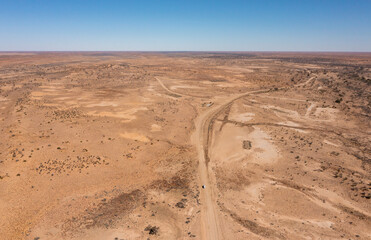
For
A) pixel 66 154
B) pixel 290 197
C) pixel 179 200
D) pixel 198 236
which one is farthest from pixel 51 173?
pixel 290 197

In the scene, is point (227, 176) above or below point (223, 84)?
below

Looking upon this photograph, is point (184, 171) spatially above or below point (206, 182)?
above

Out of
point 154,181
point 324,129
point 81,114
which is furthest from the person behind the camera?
point 81,114

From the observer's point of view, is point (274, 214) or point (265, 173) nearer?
point (274, 214)

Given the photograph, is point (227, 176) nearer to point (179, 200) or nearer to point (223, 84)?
point (179, 200)

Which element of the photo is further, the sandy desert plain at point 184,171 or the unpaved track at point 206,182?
the sandy desert plain at point 184,171

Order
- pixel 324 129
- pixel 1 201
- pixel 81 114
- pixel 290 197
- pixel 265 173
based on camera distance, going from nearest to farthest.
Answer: pixel 1 201
pixel 290 197
pixel 265 173
pixel 324 129
pixel 81 114

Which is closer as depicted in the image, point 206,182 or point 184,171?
point 206,182

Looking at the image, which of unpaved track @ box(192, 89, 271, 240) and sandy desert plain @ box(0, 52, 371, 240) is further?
sandy desert plain @ box(0, 52, 371, 240)
